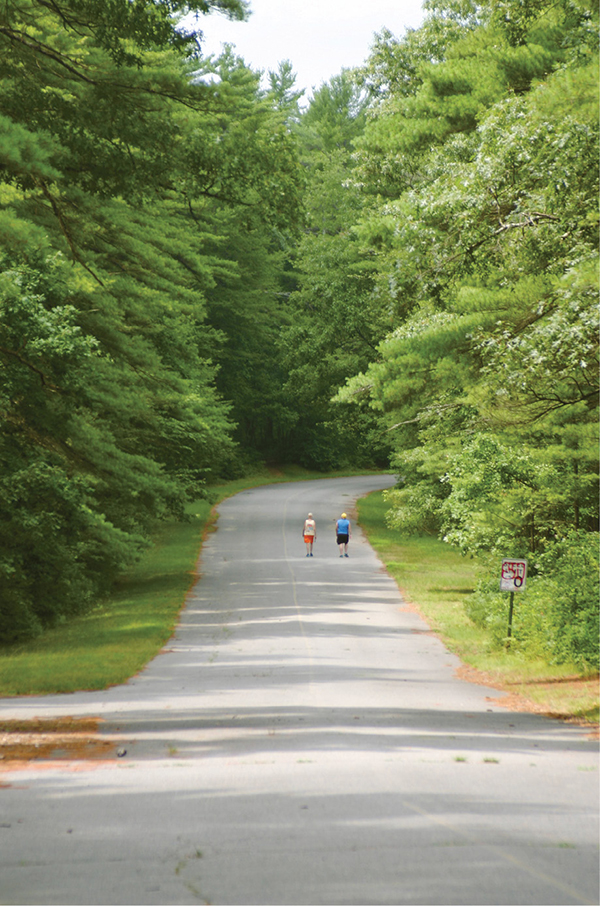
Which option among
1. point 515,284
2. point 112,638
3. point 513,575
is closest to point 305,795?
point 513,575

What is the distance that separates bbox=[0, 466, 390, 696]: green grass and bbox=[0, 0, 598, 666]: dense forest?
825 millimetres

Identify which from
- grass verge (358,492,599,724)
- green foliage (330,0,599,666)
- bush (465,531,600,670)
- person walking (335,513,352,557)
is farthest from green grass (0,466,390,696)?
green foliage (330,0,599,666)

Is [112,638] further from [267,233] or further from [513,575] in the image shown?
[267,233]

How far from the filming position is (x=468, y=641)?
16.6 metres

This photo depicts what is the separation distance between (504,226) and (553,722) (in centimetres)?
652

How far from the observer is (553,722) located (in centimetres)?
1066

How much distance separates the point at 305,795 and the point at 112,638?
1109 cm

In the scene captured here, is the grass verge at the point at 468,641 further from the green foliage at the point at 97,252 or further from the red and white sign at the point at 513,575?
the green foliage at the point at 97,252

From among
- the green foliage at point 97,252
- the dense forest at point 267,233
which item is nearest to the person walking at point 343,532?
the dense forest at point 267,233

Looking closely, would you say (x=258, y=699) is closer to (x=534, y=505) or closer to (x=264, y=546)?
(x=534, y=505)

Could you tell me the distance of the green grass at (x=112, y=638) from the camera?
509 inches

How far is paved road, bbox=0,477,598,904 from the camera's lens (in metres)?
4.91

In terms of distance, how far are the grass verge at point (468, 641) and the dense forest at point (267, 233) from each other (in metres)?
0.59

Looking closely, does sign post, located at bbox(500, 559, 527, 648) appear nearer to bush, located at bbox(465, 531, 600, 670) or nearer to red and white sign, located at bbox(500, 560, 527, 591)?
red and white sign, located at bbox(500, 560, 527, 591)
